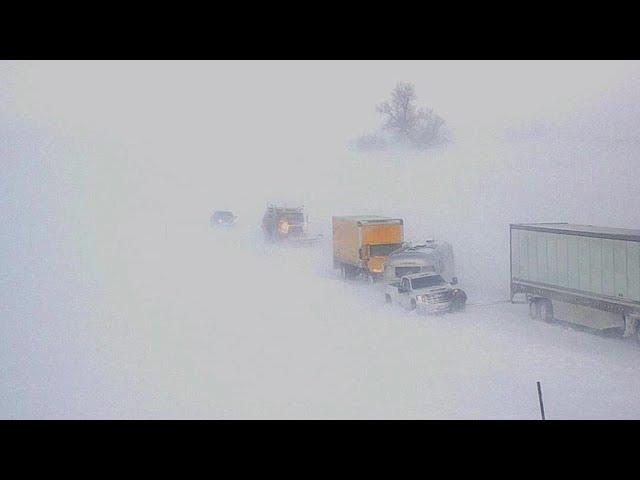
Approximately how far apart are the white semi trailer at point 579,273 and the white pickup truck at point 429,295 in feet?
1.85

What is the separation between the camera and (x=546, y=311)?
8422 millimetres

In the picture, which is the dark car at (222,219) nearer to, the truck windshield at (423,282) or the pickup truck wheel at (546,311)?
the truck windshield at (423,282)

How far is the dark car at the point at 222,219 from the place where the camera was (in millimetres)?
8789

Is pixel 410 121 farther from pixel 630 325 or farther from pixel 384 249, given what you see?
pixel 630 325

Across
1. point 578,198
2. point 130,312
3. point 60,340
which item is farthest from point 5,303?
point 578,198

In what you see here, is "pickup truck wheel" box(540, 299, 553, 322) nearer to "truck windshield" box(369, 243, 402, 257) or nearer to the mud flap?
the mud flap

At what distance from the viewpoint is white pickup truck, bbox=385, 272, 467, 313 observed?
8.52 metres

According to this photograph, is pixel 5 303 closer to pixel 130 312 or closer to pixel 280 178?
pixel 130 312

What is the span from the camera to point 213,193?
28.9 feet

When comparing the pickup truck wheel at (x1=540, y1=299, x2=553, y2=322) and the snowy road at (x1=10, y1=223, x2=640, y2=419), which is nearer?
the snowy road at (x1=10, y1=223, x2=640, y2=419)

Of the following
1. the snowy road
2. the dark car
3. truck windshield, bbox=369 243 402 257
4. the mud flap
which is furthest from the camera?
truck windshield, bbox=369 243 402 257

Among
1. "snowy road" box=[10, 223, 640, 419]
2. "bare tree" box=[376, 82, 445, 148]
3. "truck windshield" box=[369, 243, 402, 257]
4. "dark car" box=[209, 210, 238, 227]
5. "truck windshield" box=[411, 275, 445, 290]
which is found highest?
"bare tree" box=[376, 82, 445, 148]

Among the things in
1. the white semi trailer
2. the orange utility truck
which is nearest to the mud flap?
the white semi trailer

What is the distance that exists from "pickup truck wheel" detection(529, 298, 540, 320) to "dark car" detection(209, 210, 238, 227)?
2855 mm
